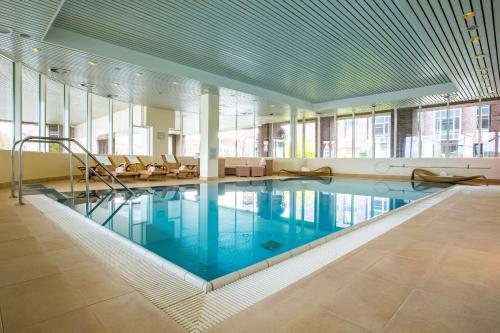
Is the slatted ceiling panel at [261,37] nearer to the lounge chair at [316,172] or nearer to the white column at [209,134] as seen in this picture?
the white column at [209,134]

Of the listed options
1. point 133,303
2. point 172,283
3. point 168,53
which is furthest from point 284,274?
point 168,53

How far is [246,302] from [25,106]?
16653 mm

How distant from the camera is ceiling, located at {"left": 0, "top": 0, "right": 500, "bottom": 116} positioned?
5.12 metres

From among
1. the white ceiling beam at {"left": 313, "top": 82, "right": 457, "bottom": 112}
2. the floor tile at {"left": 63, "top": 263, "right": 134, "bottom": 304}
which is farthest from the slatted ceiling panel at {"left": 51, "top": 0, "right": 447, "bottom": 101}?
the floor tile at {"left": 63, "top": 263, "right": 134, "bottom": 304}

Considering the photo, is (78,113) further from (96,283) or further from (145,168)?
(96,283)

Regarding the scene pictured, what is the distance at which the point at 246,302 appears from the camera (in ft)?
5.08

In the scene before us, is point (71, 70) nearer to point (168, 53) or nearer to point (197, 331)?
point (168, 53)

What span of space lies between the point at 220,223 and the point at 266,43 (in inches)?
191

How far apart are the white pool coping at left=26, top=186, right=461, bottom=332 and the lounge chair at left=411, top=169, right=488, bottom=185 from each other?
8.93m

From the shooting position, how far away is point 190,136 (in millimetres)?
20719

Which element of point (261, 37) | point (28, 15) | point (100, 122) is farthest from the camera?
point (100, 122)

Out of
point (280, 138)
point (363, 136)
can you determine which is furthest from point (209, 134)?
point (280, 138)

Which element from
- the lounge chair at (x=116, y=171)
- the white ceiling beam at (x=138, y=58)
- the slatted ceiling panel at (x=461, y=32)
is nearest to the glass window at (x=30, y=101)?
the lounge chair at (x=116, y=171)

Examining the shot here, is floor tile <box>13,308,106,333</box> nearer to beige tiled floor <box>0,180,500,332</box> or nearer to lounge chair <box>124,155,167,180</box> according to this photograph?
beige tiled floor <box>0,180,500,332</box>
